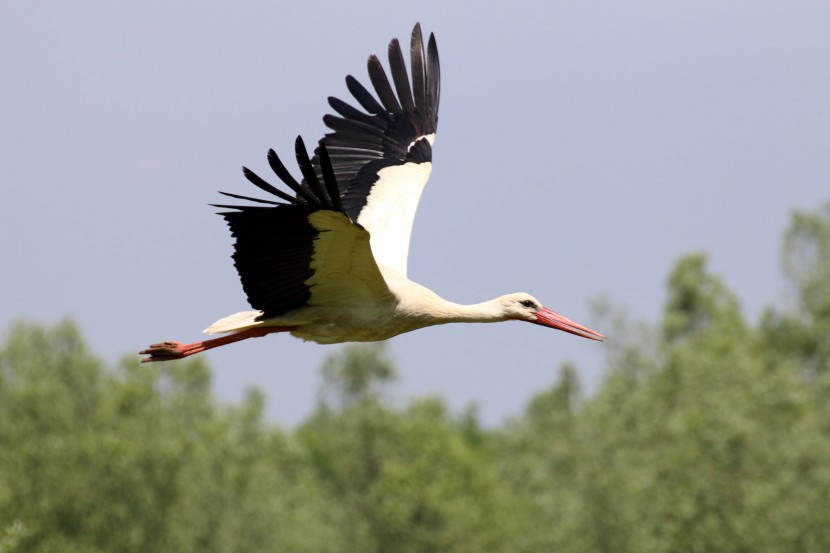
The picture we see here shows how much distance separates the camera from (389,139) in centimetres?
1159

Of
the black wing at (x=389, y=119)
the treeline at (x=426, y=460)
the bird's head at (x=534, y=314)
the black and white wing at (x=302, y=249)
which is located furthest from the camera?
the treeline at (x=426, y=460)

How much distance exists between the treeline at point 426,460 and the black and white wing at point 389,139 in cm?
1406

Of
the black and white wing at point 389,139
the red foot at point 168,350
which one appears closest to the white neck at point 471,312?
the black and white wing at point 389,139

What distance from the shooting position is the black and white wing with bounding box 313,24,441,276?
1085 centimetres

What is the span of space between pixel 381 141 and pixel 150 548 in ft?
58.8

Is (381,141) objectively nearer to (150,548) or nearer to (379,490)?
(150,548)

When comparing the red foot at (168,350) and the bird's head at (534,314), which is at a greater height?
the bird's head at (534,314)

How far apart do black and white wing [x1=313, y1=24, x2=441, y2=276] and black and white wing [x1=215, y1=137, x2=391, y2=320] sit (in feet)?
4.98

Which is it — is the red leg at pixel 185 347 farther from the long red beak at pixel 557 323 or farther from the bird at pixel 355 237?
the long red beak at pixel 557 323

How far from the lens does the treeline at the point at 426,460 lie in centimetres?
2505

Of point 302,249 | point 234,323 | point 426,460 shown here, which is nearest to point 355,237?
point 302,249

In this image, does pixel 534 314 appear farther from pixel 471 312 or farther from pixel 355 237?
pixel 355 237

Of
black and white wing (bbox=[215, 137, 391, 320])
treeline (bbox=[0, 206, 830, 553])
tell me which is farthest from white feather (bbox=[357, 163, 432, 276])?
treeline (bbox=[0, 206, 830, 553])

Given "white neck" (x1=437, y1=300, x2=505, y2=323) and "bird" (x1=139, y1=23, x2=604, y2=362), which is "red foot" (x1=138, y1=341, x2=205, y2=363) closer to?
"bird" (x1=139, y1=23, x2=604, y2=362)
